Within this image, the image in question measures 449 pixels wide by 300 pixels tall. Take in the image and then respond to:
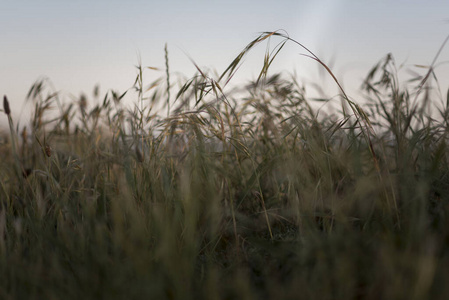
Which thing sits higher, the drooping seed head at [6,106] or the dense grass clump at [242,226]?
the drooping seed head at [6,106]

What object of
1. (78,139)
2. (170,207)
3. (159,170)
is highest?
(78,139)

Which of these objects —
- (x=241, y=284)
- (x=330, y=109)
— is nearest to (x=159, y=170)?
(x=241, y=284)

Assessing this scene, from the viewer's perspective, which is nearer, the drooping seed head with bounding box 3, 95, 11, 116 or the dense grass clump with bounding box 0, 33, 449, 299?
the dense grass clump with bounding box 0, 33, 449, 299

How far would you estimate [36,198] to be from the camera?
4.77ft

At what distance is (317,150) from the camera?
1192mm

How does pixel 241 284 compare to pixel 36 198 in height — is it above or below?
below

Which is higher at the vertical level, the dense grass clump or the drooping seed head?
the drooping seed head

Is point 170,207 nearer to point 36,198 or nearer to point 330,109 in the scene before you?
point 36,198

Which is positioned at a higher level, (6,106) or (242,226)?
(6,106)

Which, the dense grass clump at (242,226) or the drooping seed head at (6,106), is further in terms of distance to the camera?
the drooping seed head at (6,106)

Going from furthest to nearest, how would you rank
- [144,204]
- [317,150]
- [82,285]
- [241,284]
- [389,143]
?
[389,143], [144,204], [317,150], [82,285], [241,284]

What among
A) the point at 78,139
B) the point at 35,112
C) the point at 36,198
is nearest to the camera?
the point at 36,198

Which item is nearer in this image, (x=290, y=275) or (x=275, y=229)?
(x=290, y=275)

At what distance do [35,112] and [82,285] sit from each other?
1.33 meters
